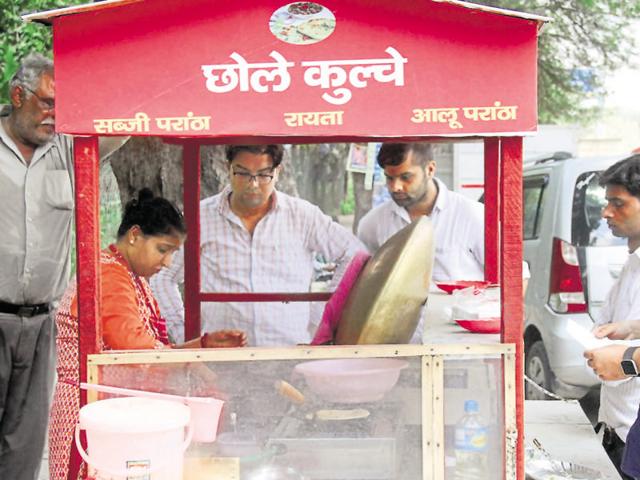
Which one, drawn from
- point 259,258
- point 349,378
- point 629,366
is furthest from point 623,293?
point 259,258

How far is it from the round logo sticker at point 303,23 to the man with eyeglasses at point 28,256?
1711mm

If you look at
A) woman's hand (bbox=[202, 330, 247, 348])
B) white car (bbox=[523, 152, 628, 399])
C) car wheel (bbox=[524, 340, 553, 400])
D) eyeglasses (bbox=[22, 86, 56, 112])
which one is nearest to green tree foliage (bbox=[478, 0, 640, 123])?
white car (bbox=[523, 152, 628, 399])

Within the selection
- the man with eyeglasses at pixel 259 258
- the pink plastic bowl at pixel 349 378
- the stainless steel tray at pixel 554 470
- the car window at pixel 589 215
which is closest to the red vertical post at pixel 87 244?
the pink plastic bowl at pixel 349 378

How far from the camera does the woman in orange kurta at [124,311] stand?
239 centimetres

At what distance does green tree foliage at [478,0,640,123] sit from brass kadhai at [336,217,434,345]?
24.3 feet

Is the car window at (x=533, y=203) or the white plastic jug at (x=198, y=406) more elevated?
the car window at (x=533, y=203)

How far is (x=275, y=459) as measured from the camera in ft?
7.01

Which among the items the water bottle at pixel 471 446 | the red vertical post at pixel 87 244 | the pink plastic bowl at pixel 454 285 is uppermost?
the red vertical post at pixel 87 244

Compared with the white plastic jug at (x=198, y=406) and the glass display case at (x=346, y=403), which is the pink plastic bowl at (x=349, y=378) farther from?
the white plastic jug at (x=198, y=406)

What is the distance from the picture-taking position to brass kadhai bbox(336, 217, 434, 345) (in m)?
2.36

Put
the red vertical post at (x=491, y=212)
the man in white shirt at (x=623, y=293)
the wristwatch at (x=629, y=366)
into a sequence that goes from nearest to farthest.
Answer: the wristwatch at (x=629, y=366) → the man in white shirt at (x=623, y=293) → the red vertical post at (x=491, y=212)

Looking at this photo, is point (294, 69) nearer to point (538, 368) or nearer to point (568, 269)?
point (568, 269)

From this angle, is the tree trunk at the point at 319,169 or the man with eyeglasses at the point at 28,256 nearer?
the man with eyeglasses at the point at 28,256

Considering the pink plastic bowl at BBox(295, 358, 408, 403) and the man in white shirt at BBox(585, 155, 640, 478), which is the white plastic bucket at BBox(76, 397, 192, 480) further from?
the man in white shirt at BBox(585, 155, 640, 478)
